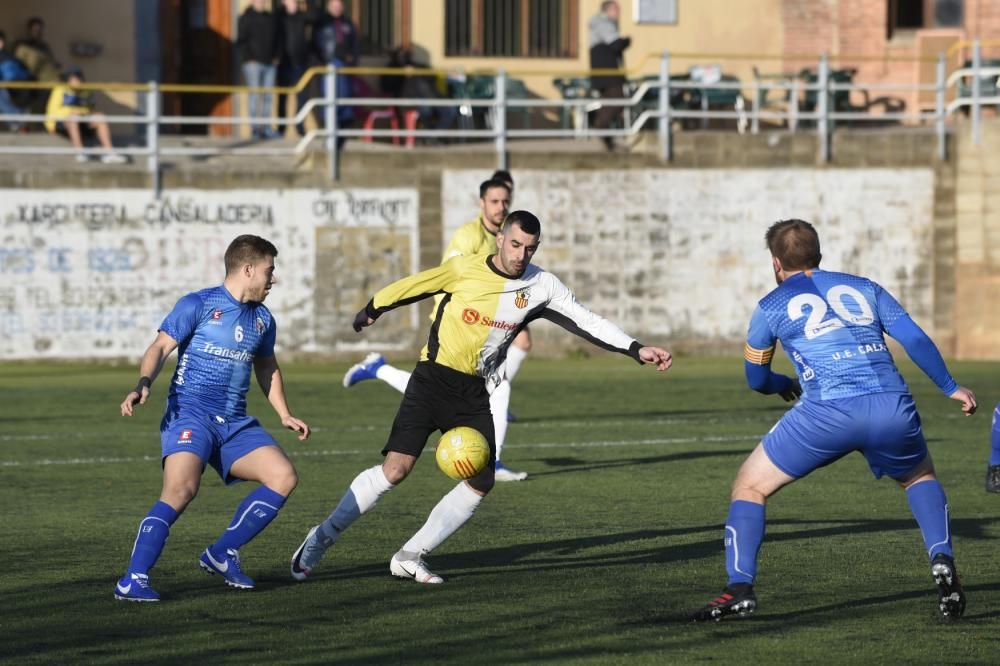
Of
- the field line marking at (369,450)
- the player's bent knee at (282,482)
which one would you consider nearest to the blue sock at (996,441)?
the field line marking at (369,450)

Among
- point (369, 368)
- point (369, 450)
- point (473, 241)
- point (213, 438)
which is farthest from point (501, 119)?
point (213, 438)

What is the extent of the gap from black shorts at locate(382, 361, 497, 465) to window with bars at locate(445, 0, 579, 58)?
74.0 feet

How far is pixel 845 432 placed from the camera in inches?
311

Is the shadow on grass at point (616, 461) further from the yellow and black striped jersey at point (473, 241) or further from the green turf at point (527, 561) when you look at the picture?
the yellow and black striped jersey at point (473, 241)

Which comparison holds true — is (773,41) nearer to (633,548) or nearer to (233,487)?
(233,487)

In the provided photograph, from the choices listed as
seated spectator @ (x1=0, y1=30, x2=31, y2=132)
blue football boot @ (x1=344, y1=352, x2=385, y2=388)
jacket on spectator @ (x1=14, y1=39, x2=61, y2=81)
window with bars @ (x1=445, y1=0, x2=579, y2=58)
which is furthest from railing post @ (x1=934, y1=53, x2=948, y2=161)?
blue football boot @ (x1=344, y1=352, x2=385, y2=388)

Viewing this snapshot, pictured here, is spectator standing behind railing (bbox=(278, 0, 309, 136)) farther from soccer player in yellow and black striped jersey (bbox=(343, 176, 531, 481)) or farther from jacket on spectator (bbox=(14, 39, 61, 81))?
soccer player in yellow and black striped jersey (bbox=(343, 176, 531, 481))

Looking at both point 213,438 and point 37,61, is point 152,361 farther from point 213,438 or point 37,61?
point 37,61

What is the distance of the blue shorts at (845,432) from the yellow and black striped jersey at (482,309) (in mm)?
1270

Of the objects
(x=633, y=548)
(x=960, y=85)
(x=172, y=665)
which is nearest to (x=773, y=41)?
(x=960, y=85)

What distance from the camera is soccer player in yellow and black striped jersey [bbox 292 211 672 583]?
8992 mm

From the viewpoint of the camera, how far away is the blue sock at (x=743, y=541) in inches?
309

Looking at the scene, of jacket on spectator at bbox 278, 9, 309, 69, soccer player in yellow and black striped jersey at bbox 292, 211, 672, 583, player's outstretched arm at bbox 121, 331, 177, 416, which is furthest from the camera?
jacket on spectator at bbox 278, 9, 309, 69

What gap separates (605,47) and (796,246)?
1982 cm
